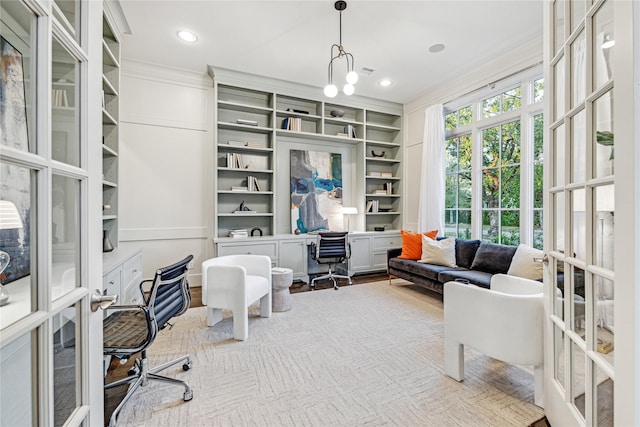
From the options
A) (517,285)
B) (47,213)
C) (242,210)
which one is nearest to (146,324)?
(47,213)

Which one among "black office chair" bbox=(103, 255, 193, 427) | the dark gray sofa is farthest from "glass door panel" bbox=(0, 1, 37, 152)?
the dark gray sofa

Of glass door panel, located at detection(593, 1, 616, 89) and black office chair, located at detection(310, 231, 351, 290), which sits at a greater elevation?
glass door panel, located at detection(593, 1, 616, 89)

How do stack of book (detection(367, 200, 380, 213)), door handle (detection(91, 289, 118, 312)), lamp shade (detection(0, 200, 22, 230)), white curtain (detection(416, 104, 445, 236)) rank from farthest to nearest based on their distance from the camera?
stack of book (detection(367, 200, 380, 213)) < white curtain (detection(416, 104, 445, 236)) < door handle (detection(91, 289, 118, 312)) < lamp shade (detection(0, 200, 22, 230))

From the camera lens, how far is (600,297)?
104cm

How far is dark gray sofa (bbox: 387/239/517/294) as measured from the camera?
3309mm

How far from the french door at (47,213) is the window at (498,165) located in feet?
13.7

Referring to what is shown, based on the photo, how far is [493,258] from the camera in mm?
3457

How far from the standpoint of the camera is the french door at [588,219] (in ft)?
2.80

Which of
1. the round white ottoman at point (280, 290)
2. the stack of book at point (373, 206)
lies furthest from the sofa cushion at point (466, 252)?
the round white ottoman at point (280, 290)

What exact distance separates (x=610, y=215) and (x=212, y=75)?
4.60 metres

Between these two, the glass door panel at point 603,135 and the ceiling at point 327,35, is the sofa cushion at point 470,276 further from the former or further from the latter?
the ceiling at point 327,35

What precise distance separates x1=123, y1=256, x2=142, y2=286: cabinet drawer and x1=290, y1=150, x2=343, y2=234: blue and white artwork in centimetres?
235

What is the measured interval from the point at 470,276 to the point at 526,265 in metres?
0.53

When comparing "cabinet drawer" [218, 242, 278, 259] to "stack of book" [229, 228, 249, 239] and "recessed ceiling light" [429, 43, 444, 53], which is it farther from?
"recessed ceiling light" [429, 43, 444, 53]
